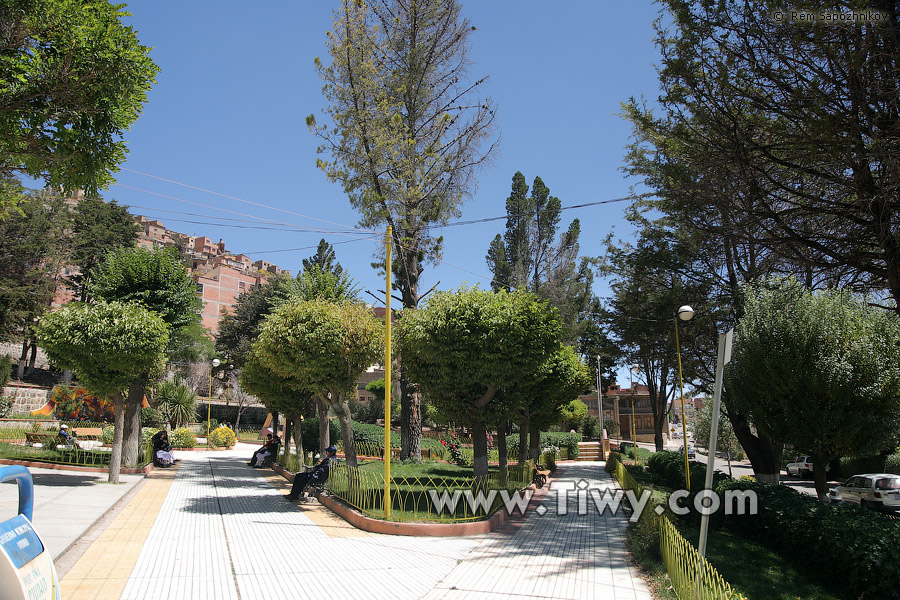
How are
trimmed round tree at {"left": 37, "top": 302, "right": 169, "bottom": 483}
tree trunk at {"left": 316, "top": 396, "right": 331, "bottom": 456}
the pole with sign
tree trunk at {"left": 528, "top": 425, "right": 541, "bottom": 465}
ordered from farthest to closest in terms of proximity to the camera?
tree trunk at {"left": 528, "top": 425, "right": 541, "bottom": 465} → tree trunk at {"left": 316, "top": 396, "right": 331, "bottom": 456} → trimmed round tree at {"left": 37, "top": 302, "right": 169, "bottom": 483} → the pole with sign

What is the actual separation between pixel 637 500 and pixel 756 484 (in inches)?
117

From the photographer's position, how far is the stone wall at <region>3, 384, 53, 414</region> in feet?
119

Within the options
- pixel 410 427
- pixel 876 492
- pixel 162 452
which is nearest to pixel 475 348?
pixel 410 427

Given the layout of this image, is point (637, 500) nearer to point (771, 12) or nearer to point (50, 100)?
point (771, 12)

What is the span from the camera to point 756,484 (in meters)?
13.6

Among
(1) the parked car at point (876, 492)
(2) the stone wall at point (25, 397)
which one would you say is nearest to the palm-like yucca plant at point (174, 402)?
(2) the stone wall at point (25, 397)

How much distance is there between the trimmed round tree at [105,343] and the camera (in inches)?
605

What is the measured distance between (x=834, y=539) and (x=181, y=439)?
30.7 metres

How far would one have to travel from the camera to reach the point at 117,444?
1571 cm

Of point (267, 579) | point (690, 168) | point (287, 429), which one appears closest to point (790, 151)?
point (690, 168)

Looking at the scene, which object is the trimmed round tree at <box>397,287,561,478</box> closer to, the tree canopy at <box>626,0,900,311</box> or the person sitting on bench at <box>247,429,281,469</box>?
the tree canopy at <box>626,0,900,311</box>

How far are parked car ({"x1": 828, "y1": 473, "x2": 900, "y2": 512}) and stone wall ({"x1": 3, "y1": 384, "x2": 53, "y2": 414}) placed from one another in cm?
4520

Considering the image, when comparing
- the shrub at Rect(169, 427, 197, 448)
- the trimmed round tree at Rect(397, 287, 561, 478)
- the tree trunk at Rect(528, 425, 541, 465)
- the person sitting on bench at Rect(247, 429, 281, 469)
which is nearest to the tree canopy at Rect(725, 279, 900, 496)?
the trimmed round tree at Rect(397, 287, 561, 478)

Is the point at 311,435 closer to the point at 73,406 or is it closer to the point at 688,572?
the point at 73,406
